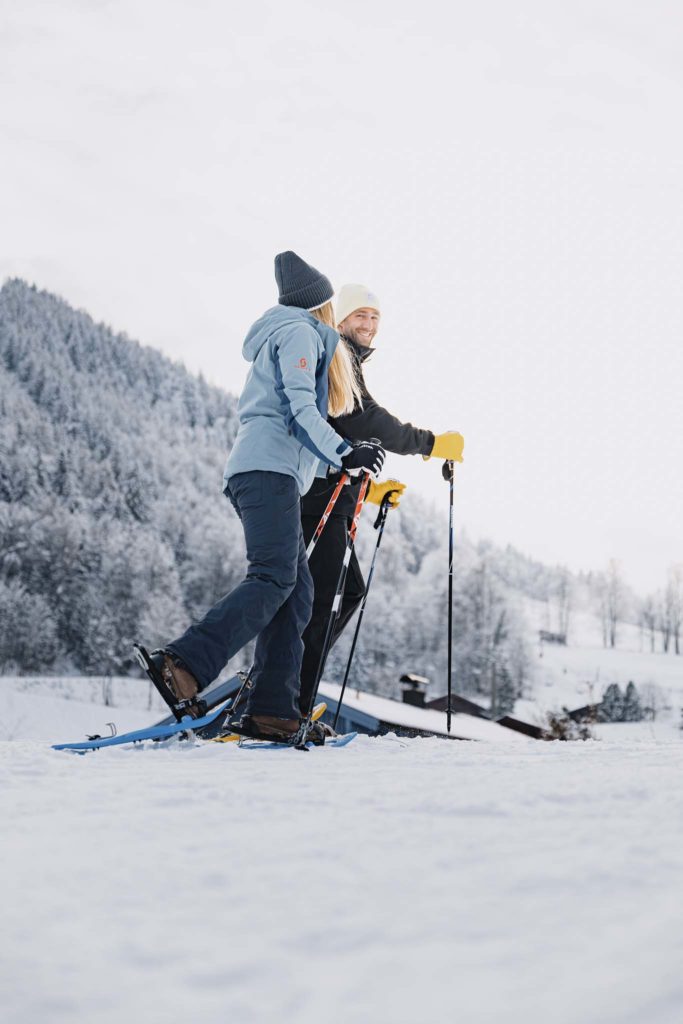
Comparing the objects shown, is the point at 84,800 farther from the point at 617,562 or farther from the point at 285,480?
the point at 617,562

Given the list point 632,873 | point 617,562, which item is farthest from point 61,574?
point 632,873

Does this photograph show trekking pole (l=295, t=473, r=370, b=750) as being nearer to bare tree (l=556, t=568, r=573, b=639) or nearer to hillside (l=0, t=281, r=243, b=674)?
hillside (l=0, t=281, r=243, b=674)

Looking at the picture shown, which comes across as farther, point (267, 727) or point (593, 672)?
point (593, 672)

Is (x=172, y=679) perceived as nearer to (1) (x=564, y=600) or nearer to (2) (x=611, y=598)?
(2) (x=611, y=598)

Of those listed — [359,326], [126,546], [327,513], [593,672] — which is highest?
[126,546]

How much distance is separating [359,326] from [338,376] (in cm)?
73

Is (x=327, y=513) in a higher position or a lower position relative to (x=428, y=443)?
lower

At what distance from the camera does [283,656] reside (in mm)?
3289

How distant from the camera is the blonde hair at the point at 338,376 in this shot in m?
3.61

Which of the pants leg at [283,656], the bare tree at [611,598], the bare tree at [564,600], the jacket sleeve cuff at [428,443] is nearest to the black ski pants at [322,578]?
the pants leg at [283,656]

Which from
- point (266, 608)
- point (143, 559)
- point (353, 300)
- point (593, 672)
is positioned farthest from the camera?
point (593, 672)

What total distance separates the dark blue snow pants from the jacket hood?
1.93 ft

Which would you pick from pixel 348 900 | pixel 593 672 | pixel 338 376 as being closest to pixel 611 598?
pixel 593 672

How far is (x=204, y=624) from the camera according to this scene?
3.05 metres
